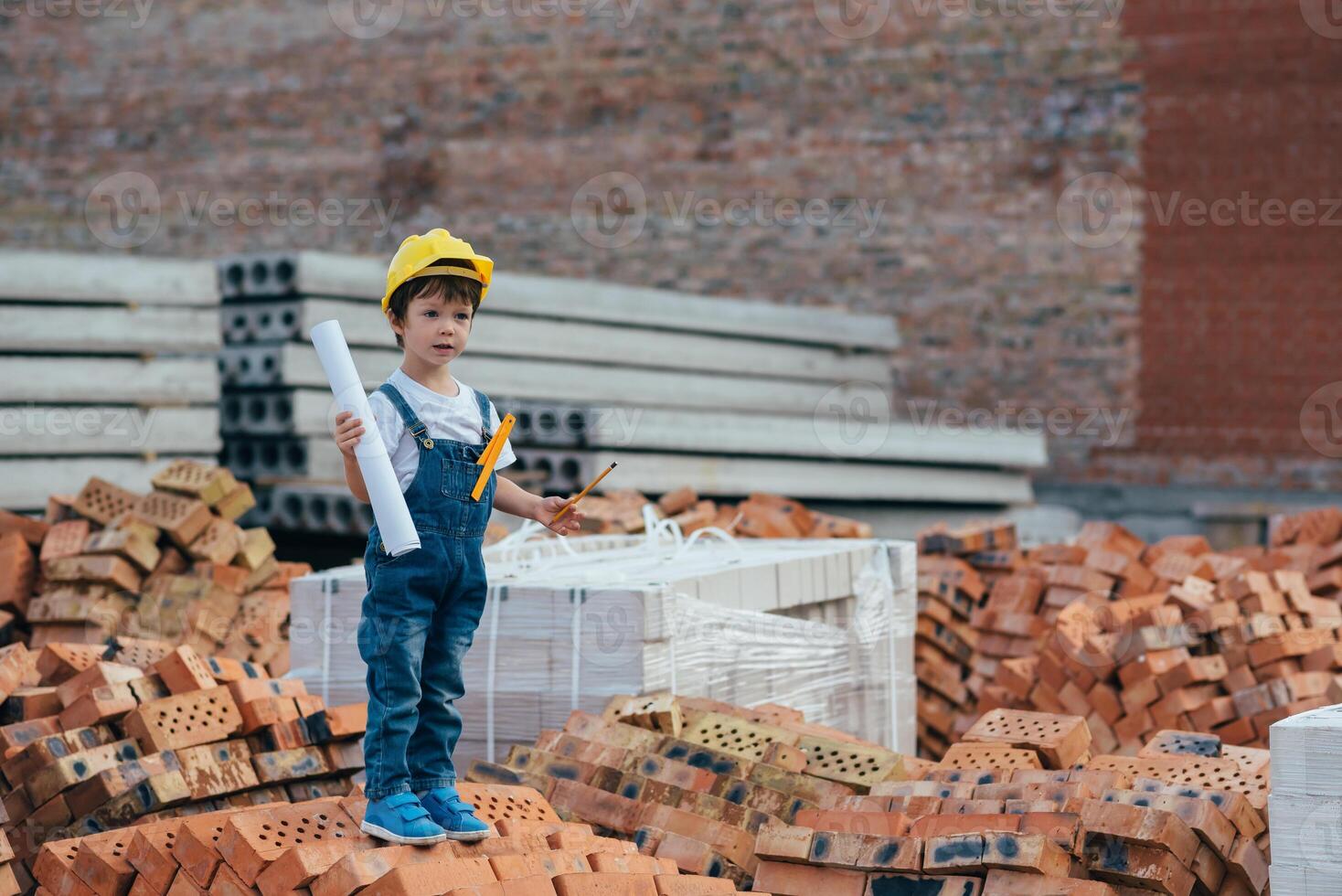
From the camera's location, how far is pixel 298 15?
45.4 feet

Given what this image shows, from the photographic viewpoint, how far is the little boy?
3.31m

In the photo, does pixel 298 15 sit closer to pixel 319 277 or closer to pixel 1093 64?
pixel 319 277

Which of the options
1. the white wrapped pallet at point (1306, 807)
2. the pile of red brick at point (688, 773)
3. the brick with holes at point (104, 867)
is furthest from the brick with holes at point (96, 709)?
the white wrapped pallet at point (1306, 807)

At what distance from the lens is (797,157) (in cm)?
1252

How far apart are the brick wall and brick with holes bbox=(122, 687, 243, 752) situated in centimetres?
867

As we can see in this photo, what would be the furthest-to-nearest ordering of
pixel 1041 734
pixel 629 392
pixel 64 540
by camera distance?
pixel 629 392, pixel 64 540, pixel 1041 734

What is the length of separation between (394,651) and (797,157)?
385 inches

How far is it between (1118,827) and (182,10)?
1296 cm

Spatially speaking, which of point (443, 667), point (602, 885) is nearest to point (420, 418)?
point (443, 667)

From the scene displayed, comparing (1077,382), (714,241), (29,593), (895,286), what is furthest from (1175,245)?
(29,593)

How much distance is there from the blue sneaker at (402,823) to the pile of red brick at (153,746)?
0.94m

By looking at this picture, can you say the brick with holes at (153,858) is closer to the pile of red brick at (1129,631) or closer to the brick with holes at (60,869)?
the brick with holes at (60,869)

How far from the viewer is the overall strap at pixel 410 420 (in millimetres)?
3330

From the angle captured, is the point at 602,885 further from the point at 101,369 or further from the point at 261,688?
the point at 101,369
